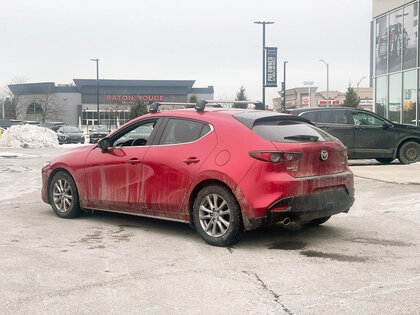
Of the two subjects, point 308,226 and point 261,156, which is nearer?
point 261,156

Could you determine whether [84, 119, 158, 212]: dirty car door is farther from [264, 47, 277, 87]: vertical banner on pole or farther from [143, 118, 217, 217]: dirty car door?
[264, 47, 277, 87]: vertical banner on pole

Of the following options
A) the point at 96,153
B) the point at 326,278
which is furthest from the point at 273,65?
the point at 326,278

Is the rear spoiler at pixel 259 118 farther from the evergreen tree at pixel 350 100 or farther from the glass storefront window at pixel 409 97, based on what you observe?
the evergreen tree at pixel 350 100

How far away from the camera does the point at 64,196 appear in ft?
26.8

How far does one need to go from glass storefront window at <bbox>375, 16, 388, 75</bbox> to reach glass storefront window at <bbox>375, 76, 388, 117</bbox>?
49 cm

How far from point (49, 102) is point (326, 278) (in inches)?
3053

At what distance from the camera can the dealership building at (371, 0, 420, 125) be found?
26.4 meters

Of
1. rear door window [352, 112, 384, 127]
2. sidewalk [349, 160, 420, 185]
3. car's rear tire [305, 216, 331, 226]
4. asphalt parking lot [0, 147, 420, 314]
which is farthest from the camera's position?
rear door window [352, 112, 384, 127]

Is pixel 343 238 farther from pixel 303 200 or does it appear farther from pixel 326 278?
pixel 326 278

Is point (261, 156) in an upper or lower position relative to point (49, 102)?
lower

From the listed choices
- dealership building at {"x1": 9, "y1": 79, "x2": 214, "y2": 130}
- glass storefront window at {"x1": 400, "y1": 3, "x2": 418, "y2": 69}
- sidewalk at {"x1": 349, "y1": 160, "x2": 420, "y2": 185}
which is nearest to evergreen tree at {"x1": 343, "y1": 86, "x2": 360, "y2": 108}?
dealership building at {"x1": 9, "y1": 79, "x2": 214, "y2": 130}

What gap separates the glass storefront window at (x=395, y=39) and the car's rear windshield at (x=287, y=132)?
76.3ft

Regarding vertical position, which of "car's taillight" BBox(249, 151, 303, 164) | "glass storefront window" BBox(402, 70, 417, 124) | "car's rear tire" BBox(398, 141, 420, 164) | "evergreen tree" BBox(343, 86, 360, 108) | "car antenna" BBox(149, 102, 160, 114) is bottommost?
"car's rear tire" BBox(398, 141, 420, 164)

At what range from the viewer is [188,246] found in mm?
6297
